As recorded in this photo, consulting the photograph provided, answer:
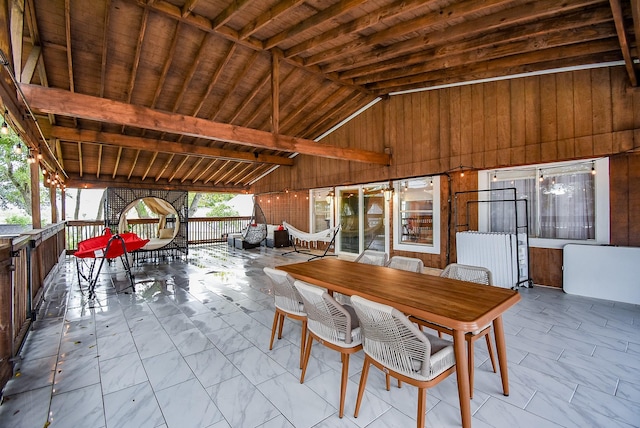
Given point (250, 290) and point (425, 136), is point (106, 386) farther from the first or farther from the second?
point (425, 136)

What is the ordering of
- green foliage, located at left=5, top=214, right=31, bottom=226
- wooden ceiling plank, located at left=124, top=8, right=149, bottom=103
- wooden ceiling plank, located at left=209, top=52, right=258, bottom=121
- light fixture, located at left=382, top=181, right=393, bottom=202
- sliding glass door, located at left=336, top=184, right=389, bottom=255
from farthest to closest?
green foliage, located at left=5, top=214, right=31, bottom=226 → sliding glass door, located at left=336, top=184, right=389, bottom=255 → light fixture, located at left=382, top=181, right=393, bottom=202 → wooden ceiling plank, located at left=209, top=52, right=258, bottom=121 → wooden ceiling plank, located at left=124, top=8, right=149, bottom=103

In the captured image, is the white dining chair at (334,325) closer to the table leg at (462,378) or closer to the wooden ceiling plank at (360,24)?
the table leg at (462,378)

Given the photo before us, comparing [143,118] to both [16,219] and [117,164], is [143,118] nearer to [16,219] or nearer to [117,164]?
[117,164]

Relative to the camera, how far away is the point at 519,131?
4844mm

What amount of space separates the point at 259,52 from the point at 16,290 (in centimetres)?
465

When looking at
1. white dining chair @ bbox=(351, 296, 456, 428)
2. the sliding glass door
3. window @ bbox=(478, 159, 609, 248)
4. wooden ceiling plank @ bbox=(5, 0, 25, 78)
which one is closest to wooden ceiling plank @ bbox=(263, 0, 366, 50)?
wooden ceiling plank @ bbox=(5, 0, 25, 78)

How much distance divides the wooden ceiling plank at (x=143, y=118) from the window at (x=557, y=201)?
3.41m

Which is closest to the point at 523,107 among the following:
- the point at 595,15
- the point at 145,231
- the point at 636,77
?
the point at 636,77

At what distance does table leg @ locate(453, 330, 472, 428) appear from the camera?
1.58 metres

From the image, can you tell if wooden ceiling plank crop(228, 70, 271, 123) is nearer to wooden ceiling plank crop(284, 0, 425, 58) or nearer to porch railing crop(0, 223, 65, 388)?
wooden ceiling plank crop(284, 0, 425, 58)

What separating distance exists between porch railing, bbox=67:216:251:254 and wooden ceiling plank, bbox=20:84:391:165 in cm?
559

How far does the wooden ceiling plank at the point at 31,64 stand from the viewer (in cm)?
398

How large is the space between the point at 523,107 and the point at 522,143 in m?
0.62

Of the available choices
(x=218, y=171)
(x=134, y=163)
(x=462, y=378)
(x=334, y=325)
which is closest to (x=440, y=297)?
(x=462, y=378)
